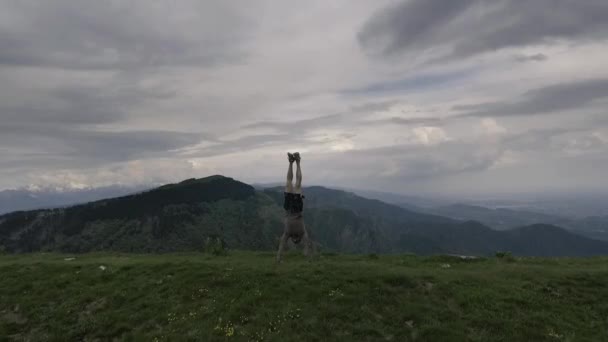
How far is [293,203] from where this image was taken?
24281mm

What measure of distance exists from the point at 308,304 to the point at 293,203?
295 inches

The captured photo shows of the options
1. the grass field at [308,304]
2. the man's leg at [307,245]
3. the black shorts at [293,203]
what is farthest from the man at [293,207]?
the grass field at [308,304]

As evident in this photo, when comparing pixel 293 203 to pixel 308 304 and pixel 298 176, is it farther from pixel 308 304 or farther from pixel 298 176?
pixel 308 304

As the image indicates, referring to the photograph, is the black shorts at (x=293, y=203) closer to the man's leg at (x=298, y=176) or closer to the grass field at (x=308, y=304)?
the man's leg at (x=298, y=176)

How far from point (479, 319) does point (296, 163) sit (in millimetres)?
13699

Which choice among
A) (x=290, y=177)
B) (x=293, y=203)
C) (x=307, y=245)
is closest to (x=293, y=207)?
(x=293, y=203)

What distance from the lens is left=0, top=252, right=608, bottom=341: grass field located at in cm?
1639

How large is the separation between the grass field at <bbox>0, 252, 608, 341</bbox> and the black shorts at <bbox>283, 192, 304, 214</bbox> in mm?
3577

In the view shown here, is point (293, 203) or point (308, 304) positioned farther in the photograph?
point (293, 203)

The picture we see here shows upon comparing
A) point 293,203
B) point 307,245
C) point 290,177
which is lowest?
point 307,245

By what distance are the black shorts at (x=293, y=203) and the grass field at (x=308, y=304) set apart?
358 centimetres

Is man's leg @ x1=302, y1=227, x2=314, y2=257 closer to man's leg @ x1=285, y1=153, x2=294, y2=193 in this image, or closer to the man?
the man

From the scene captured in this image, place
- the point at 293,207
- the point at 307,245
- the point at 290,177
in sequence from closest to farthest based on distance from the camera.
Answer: the point at 293,207
the point at 290,177
the point at 307,245

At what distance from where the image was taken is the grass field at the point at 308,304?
16.4m
